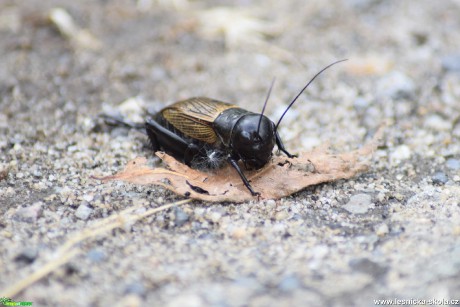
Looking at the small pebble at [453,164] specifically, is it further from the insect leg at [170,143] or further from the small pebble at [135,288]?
the small pebble at [135,288]

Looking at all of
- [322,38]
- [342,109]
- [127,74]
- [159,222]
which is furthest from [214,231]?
[322,38]

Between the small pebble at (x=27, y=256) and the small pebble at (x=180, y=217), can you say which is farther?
the small pebble at (x=180, y=217)

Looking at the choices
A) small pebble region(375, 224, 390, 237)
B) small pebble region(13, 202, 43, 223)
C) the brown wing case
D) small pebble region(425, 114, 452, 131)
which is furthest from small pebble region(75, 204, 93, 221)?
small pebble region(425, 114, 452, 131)

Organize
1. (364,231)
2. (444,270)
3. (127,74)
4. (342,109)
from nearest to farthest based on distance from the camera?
(444,270)
(364,231)
(342,109)
(127,74)

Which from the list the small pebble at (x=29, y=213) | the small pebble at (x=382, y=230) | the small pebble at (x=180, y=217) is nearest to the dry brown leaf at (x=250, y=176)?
the small pebble at (x=180, y=217)

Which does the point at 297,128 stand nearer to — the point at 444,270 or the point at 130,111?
the point at 130,111

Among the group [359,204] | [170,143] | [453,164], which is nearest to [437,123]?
[453,164]

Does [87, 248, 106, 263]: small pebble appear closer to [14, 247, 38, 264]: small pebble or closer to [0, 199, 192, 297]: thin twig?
[0, 199, 192, 297]: thin twig
